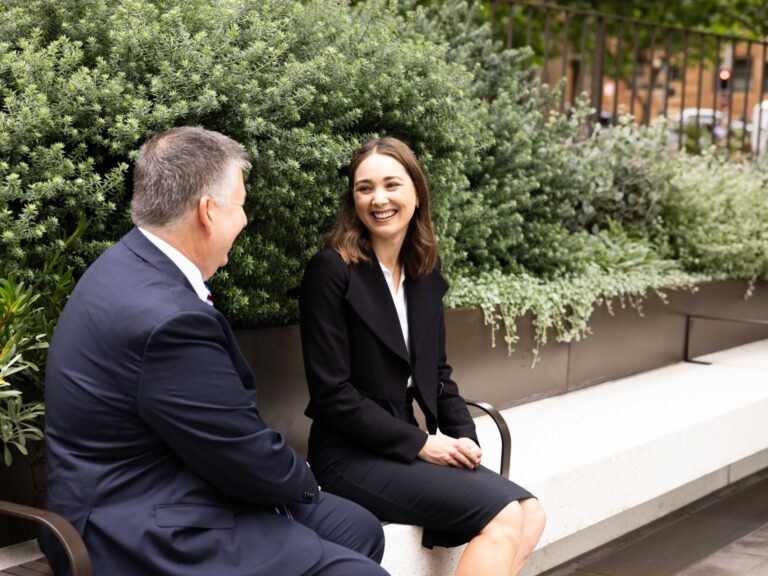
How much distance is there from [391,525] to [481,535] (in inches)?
13.0

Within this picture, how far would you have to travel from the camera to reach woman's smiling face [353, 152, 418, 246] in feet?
11.4

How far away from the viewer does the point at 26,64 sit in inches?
125

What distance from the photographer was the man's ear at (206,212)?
92.7 inches

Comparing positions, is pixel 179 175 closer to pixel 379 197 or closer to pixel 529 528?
pixel 379 197

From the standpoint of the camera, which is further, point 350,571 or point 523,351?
point 523,351

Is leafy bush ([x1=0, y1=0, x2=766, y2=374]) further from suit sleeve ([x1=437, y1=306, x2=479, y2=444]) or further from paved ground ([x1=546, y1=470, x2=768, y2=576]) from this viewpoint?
paved ground ([x1=546, y1=470, x2=768, y2=576])

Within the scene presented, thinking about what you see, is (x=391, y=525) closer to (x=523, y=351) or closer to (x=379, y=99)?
(x=379, y=99)

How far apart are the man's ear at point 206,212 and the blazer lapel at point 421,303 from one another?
1.29 m

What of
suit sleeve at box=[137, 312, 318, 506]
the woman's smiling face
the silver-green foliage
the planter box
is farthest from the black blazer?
the silver-green foliage

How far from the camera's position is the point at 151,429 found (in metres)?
2.21

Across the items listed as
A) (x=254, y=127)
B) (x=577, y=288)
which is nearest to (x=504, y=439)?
(x=254, y=127)

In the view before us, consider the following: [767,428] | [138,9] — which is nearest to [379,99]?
[138,9]

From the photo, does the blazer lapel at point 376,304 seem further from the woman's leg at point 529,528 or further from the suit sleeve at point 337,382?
the woman's leg at point 529,528

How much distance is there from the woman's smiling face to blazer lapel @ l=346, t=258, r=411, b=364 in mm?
142
